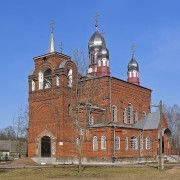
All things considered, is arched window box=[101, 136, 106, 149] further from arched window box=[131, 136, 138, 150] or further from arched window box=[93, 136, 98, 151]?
arched window box=[131, 136, 138, 150]

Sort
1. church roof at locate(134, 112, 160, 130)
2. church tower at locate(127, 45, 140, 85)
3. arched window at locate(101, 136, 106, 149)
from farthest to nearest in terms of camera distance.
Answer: church tower at locate(127, 45, 140, 85) < church roof at locate(134, 112, 160, 130) < arched window at locate(101, 136, 106, 149)

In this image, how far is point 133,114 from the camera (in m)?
48.5

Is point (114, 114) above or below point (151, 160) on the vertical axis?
above

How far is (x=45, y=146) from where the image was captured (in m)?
42.5

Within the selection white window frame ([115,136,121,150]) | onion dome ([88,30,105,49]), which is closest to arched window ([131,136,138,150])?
white window frame ([115,136,121,150])

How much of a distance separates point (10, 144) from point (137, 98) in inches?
1490

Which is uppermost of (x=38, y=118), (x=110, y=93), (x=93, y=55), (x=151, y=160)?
(x=93, y=55)

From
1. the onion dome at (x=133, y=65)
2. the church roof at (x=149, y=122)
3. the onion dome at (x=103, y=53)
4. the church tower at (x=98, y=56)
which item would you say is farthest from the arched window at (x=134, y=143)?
the onion dome at (x=133, y=65)

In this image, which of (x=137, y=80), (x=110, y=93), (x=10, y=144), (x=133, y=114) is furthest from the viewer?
(x=10, y=144)

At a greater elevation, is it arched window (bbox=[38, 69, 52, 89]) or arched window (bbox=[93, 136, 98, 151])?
arched window (bbox=[38, 69, 52, 89])

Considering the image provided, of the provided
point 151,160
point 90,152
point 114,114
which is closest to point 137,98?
point 114,114

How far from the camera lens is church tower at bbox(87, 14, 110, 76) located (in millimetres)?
48750

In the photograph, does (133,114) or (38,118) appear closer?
(38,118)

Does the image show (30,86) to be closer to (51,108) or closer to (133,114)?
(51,108)
